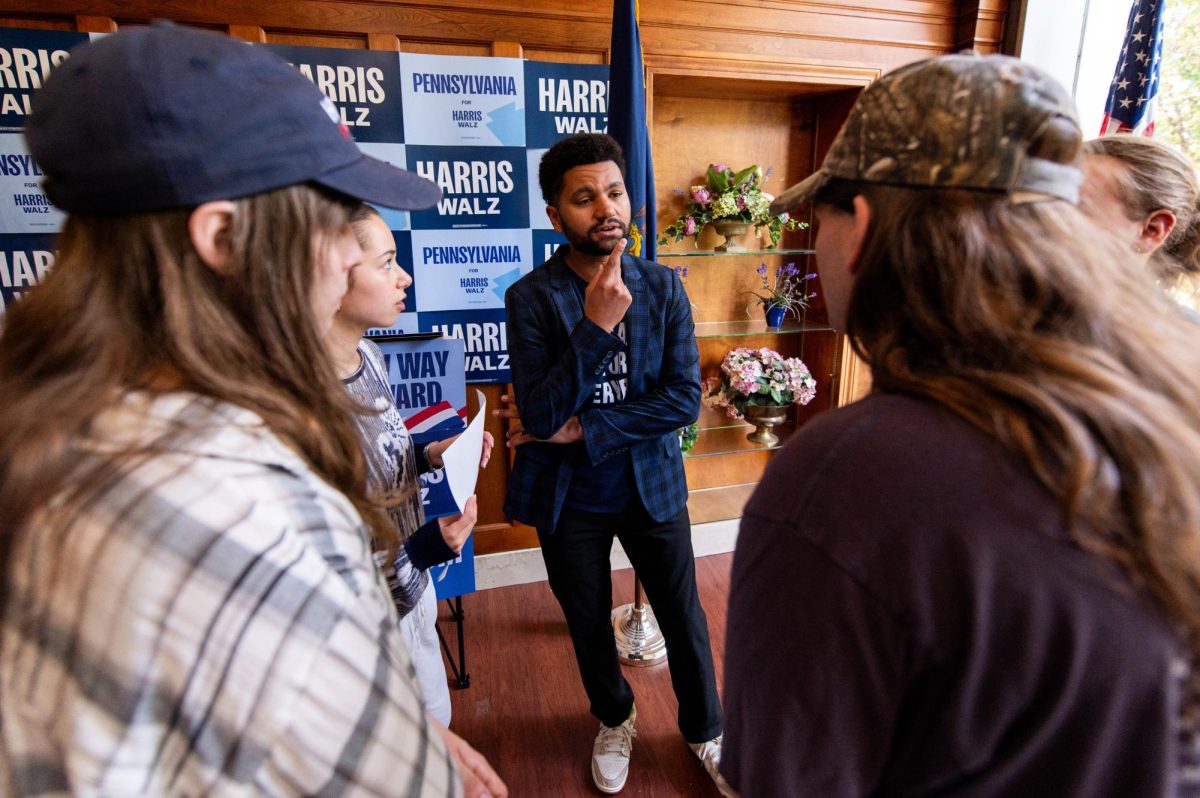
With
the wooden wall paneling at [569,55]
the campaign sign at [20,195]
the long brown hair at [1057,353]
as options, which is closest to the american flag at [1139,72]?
the wooden wall paneling at [569,55]

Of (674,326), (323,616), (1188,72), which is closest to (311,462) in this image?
(323,616)

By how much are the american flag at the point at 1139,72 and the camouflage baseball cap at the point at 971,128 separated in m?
2.43

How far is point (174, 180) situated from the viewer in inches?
20.7

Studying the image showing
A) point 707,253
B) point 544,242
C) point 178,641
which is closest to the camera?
point 178,641

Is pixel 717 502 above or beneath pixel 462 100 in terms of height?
beneath

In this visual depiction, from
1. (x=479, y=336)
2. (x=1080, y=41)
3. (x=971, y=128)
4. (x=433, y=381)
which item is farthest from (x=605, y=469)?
(x=1080, y=41)

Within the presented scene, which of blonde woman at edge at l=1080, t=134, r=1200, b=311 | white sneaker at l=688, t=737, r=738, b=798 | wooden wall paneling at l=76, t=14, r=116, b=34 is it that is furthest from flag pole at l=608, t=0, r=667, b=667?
wooden wall paneling at l=76, t=14, r=116, b=34

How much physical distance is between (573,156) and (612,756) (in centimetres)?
170

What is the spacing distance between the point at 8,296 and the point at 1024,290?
2892mm

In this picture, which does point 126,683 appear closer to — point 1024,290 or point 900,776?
point 900,776

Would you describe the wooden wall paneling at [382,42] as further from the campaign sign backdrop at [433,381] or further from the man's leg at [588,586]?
the man's leg at [588,586]

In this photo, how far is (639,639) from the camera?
2258 mm

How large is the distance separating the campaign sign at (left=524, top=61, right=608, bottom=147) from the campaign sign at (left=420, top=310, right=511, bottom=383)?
723mm

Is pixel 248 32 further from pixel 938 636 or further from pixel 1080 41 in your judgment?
pixel 1080 41
